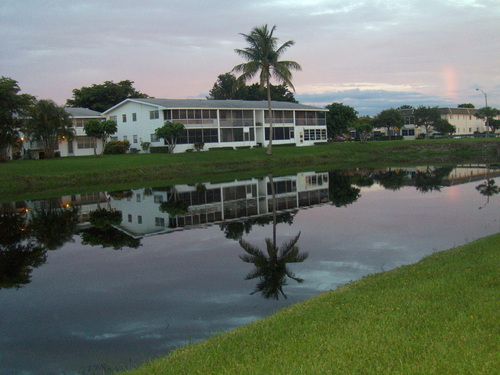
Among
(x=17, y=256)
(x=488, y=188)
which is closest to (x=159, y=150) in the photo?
(x=488, y=188)

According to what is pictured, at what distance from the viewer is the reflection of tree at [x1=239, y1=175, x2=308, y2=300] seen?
12492mm

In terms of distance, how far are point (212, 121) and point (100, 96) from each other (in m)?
31.5

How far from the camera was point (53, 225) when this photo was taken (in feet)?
76.8

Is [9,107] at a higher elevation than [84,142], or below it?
higher

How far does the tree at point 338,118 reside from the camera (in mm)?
90750

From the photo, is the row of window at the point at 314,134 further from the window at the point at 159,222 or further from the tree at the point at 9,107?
the window at the point at 159,222

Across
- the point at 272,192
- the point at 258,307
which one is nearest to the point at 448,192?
the point at 272,192

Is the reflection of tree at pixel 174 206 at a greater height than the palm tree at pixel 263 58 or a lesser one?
lesser

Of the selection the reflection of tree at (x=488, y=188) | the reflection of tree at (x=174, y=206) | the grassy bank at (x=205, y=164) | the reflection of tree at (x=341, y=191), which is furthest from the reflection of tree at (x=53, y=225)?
the reflection of tree at (x=488, y=188)

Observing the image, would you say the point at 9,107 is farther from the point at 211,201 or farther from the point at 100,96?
the point at 100,96

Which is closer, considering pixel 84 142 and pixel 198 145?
pixel 198 145

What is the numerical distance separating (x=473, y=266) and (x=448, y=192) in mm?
20827

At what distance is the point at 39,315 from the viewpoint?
11242 mm

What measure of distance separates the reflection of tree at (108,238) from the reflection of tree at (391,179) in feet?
63.9
